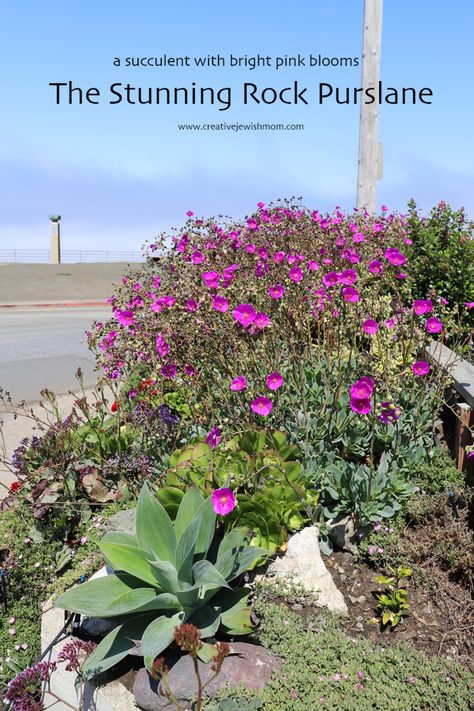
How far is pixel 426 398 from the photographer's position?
4309mm

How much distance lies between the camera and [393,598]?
3.15 metres

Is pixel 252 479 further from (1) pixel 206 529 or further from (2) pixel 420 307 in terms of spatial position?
(2) pixel 420 307

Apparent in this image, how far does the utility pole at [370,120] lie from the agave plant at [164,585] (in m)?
7.51

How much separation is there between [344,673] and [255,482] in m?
1.02

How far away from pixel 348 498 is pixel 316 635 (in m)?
0.80

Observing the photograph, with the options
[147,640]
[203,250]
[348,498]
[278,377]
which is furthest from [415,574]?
[203,250]

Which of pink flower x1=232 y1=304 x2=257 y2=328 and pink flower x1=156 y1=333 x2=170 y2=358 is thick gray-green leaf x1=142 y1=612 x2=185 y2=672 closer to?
pink flower x1=232 y1=304 x2=257 y2=328

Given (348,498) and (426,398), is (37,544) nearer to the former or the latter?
(348,498)

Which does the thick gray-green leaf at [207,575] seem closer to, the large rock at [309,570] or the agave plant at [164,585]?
the agave plant at [164,585]

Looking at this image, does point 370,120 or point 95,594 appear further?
point 370,120

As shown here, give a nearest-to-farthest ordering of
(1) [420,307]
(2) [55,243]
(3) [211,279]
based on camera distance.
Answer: (1) [420,307], (3) [211,279], (2) [55,243]

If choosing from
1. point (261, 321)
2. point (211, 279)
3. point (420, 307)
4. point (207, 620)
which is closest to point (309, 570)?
point (207, 620)

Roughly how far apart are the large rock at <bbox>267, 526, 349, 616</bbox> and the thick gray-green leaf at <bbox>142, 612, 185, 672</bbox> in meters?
0.64

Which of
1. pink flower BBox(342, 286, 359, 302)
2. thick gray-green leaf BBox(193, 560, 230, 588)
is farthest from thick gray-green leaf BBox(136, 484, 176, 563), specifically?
pink flower BBox(342, 286, 359, 302)
